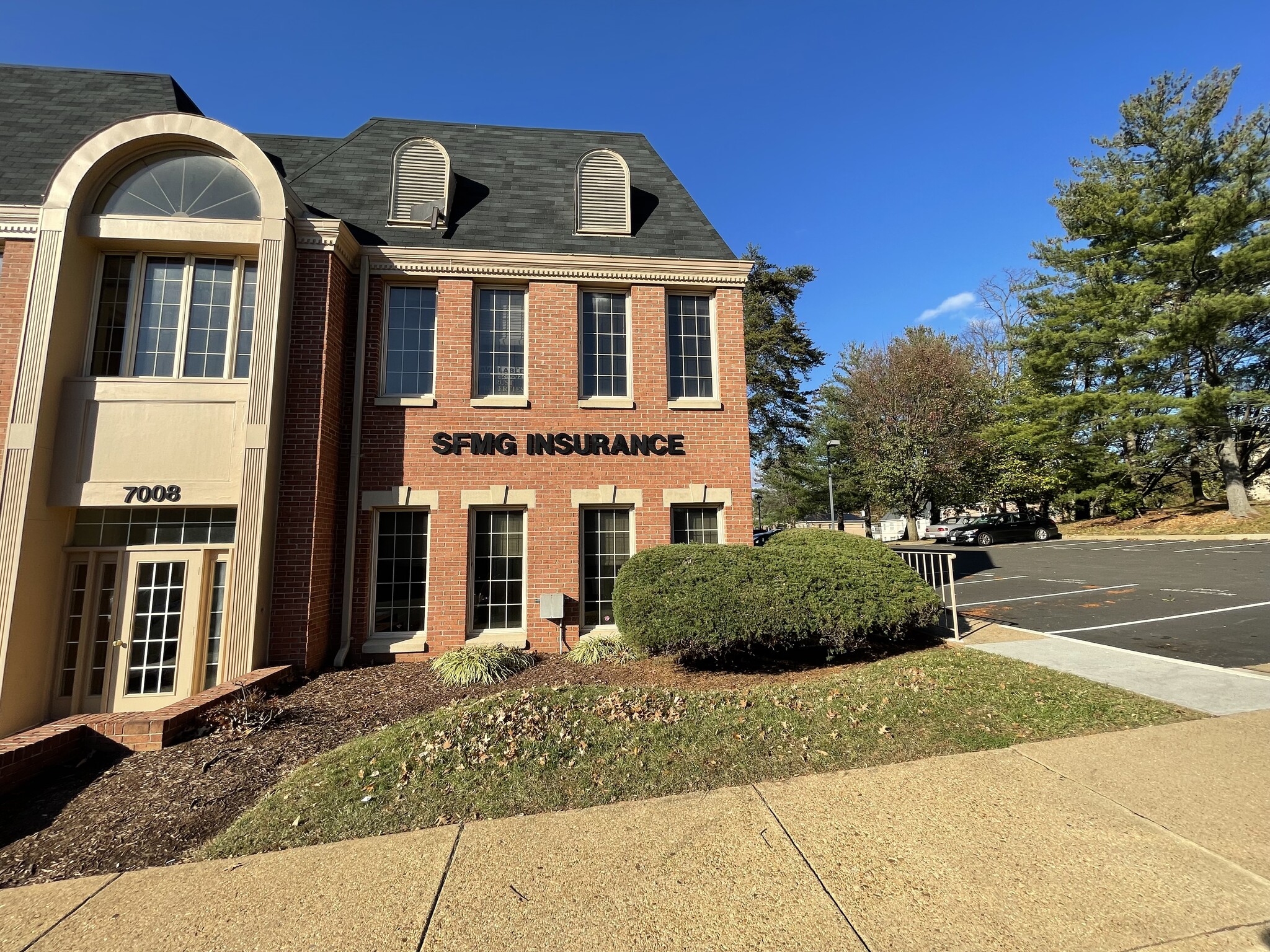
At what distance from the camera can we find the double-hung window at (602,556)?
9562 mm

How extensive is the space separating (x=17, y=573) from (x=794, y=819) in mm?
9558

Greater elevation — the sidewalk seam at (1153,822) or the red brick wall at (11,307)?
the red brick wall at (11,307)

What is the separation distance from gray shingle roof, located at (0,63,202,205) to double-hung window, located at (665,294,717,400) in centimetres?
908

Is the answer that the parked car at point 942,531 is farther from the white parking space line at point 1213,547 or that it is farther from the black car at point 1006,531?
the white parking space line at point 1213,547

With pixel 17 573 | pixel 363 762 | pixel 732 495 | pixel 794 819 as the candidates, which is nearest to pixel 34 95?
pixel 17 573

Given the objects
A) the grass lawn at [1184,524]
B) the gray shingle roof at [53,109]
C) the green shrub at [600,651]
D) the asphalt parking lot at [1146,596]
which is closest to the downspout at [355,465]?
the green shrub at [600,651]

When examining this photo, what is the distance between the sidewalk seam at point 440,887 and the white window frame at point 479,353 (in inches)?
268

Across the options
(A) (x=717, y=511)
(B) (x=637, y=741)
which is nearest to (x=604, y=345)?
(A) (x=717, y=511)

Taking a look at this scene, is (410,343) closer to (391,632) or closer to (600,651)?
(391,632)

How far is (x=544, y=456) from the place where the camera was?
9531 millimetres

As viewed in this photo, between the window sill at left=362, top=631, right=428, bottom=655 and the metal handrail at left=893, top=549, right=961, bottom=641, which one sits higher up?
the metal handrail at left=893, top=549, right=961, bottom=641

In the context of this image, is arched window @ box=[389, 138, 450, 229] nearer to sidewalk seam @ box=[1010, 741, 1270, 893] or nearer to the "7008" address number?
the "7008" address number

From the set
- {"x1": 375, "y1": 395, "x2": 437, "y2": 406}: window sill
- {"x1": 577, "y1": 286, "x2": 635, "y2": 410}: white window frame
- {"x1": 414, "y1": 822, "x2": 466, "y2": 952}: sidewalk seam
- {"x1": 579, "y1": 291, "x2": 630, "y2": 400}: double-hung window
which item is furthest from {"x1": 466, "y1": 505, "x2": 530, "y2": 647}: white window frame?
{"x1": 414, "y1": 822, "x2": 466, "y2": 952}: sidewalk seam

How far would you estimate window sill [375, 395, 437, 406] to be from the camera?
927cm
